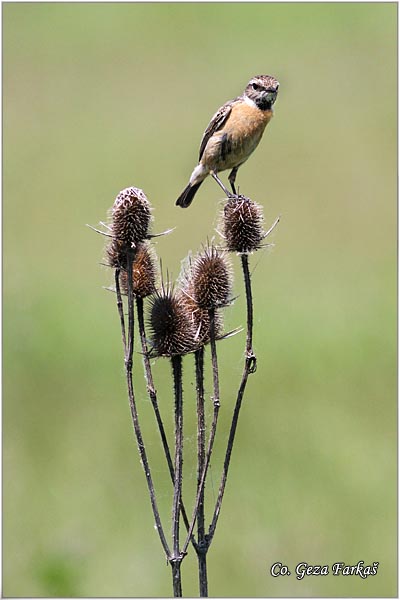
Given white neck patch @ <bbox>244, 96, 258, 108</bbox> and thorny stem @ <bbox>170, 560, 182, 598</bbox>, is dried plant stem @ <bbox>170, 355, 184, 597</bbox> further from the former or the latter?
white neck patch @ <bbox>244, 96, 258, 108</bbox>

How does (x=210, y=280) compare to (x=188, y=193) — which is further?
(x=188, y=193)

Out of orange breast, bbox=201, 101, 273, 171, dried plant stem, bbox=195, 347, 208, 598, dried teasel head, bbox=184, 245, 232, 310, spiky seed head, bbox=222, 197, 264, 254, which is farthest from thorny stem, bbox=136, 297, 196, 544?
orange breast, bbox=201, 101, 273, 171

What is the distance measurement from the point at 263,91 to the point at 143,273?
195cm

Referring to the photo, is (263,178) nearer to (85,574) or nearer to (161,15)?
(161,15)

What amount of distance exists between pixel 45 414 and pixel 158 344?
6858 millimetres

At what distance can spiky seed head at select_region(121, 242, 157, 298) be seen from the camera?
3883mm

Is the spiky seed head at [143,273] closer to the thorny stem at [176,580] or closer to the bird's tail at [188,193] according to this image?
the thorny stem at [176,580]

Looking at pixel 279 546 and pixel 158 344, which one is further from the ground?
pixel 158 344

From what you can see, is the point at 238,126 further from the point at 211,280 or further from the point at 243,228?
the point at 211,280

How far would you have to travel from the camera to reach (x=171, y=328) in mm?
3867

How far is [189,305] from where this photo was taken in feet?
13.2

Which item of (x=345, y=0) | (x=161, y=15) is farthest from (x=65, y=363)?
(x=161, y=15)

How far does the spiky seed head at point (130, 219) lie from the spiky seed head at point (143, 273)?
6cm

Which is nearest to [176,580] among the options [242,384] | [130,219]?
[242,384]
